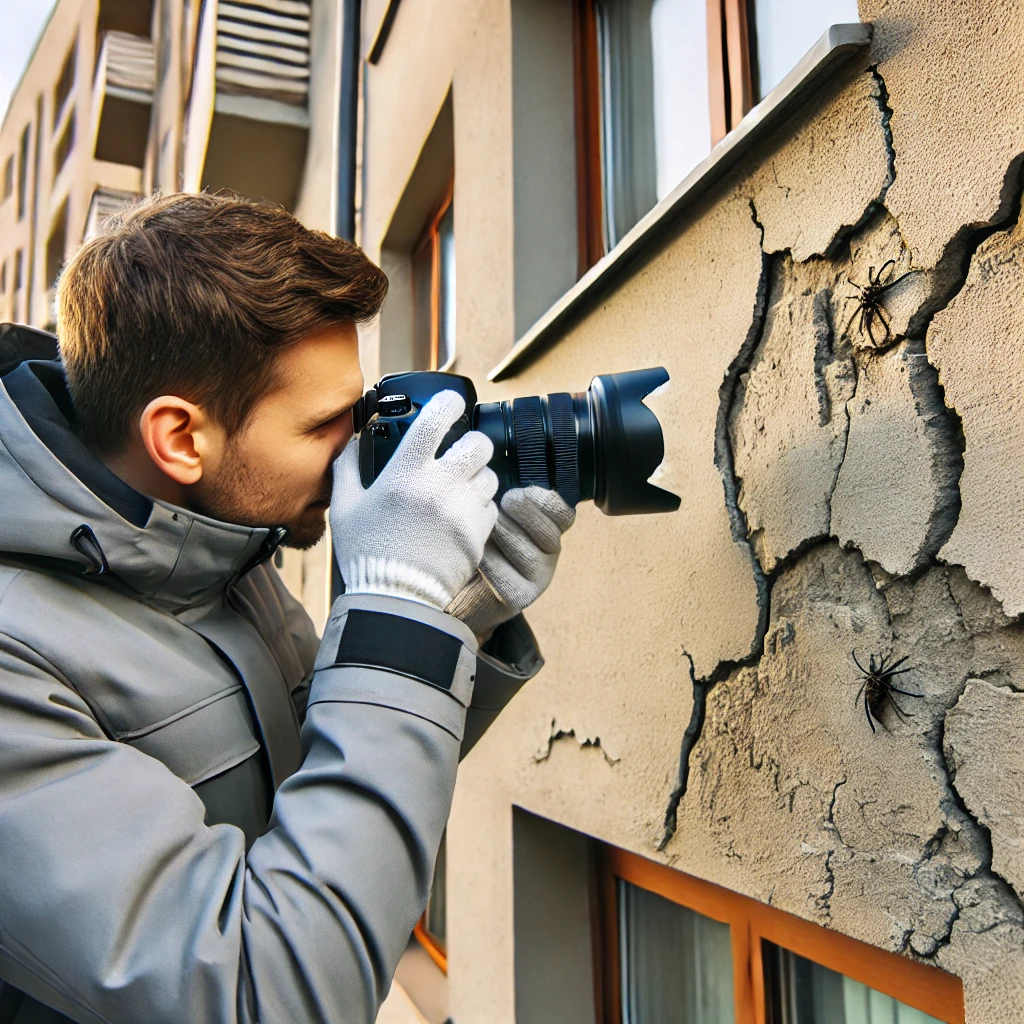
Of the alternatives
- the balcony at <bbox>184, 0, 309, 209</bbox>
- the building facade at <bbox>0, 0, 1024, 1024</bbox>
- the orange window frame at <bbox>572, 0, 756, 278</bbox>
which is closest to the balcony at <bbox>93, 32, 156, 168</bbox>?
the balcony at <bbox>184, 0, 309, 209</bbox>

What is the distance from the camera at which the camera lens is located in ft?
3.79

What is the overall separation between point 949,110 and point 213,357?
87cm

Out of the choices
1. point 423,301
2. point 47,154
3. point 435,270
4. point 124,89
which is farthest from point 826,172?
point 47,154

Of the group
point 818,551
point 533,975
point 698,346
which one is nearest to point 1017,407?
point 818,551

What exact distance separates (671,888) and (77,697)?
115 cm

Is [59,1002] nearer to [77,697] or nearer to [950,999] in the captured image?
[77,697]

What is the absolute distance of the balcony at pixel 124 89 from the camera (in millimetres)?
8062

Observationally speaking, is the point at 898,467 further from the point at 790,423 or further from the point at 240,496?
the point at 240,496

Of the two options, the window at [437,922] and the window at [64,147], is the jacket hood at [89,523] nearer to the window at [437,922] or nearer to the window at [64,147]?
the window at [437,922]

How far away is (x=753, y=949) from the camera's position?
1409 millimetres

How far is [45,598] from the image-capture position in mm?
933

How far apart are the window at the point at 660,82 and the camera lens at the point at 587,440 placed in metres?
0.61

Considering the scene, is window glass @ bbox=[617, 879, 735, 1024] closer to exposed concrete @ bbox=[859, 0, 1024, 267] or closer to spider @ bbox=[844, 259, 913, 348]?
spider @ bbox=[844, 259, 913, 348]

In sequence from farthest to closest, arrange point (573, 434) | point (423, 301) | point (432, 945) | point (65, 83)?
point (65, 83) → point (423, 301) → point (432, 945) → point (573, 434)
